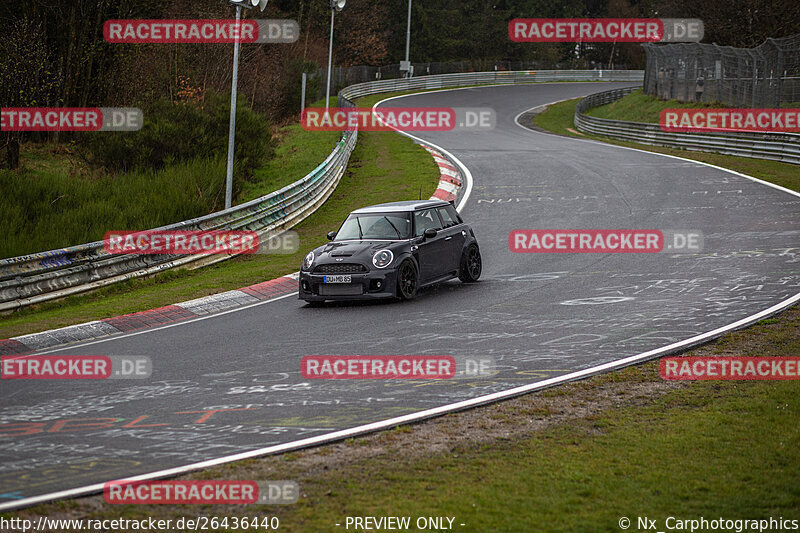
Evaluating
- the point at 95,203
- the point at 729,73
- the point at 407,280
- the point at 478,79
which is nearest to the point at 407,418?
the point at 407,280

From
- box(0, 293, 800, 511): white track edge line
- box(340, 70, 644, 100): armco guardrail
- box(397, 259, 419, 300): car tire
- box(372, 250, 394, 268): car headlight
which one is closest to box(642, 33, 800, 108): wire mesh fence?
box(340, 70, 644, 100): armco guardrail

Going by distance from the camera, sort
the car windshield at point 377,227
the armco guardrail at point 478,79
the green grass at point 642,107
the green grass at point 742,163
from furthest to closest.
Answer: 1. the armco guardrail at point 478,79
2. the green grass at point 642,107
3. the green grass at point 742,163
4. the car windshield at point 377,227

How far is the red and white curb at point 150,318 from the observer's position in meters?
11.8

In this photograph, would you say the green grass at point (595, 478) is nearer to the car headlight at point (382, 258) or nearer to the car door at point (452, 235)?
the car headlight at point (382, 258)

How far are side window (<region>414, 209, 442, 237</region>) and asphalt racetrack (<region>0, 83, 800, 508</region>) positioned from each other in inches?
44.2

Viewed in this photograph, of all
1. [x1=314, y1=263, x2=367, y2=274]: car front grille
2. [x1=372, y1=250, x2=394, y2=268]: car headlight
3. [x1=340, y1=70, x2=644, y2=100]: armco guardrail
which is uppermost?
[x1=340, y1=70, x2=644, y2=100]: armco guardrail

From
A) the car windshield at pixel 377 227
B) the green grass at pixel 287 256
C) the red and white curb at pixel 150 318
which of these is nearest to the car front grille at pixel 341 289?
the car windshield at pixel 377 227

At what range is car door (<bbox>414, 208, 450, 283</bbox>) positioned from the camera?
47.7 feet

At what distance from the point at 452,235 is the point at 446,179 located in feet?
43.5

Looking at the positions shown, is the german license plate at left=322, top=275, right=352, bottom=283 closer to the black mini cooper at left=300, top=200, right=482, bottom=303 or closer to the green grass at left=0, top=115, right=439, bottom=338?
the black mini cooper at left=300, top=200, right=482, bottom=303

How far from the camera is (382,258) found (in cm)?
1381

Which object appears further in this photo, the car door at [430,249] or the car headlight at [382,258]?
the car door at [430,249]

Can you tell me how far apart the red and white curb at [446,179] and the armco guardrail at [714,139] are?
32.0 ft

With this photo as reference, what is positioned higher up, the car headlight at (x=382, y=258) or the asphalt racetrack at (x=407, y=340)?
the car headlight at (x=382, y=258)
